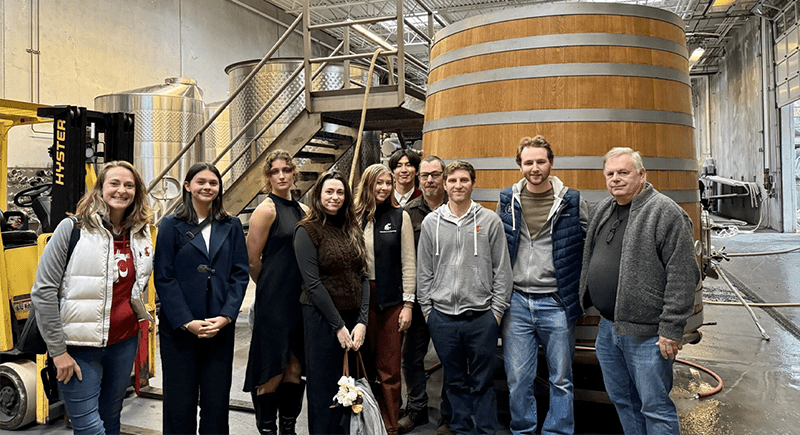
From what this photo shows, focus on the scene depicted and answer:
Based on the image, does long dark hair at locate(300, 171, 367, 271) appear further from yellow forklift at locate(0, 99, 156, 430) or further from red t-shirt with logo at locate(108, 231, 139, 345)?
yellow forklift at locate(0, 99, 156, 430)

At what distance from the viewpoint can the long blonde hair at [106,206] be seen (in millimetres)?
2375

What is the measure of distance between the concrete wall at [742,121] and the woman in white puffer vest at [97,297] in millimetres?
16643

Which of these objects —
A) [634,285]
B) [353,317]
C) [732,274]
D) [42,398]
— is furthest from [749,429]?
[732,274]

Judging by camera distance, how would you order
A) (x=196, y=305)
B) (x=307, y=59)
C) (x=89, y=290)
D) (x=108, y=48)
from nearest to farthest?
(x=89, y=290) < (x=196, y=305) < (x=307, y=59) < (x=108, y=48)

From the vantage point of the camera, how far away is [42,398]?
348cm

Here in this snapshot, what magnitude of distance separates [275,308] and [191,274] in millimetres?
494

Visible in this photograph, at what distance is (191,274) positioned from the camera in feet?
8.52

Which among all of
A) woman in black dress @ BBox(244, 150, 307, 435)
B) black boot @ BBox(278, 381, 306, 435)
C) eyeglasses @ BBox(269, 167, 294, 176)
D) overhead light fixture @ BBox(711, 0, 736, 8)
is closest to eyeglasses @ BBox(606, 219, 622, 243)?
woman in black dress @ BBox(244, 150, 307, 435)

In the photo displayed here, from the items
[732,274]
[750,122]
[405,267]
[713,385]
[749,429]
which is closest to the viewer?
[405,267]

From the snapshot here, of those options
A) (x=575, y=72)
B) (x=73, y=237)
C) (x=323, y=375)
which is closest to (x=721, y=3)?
(x=575, y=72)

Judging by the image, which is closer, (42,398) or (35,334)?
(35,334)

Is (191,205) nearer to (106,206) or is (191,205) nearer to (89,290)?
(106,206)

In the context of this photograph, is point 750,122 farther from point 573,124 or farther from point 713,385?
point 573,124

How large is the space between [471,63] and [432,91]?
0.42 m
